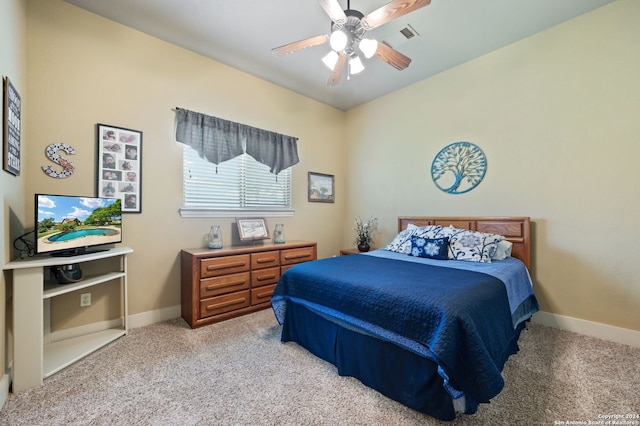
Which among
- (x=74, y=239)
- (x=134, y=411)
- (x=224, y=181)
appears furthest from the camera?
(x=224, y=181)

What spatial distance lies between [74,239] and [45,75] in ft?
4.69

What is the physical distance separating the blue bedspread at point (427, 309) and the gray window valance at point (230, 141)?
1822mm

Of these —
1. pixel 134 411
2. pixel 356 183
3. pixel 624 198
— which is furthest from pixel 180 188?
pixel 624 198

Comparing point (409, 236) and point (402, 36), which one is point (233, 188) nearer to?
point (409, 236)

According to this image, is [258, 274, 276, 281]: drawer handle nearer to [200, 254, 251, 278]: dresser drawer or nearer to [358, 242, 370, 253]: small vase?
[200, 254, 251, 278]: dresser drawer

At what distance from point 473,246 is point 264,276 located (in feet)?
7.53

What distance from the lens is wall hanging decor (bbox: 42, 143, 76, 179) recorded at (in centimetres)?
220

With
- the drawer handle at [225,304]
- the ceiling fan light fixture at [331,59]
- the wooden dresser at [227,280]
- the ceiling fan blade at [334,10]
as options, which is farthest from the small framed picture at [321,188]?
the ceiling fan blade at [334,10]

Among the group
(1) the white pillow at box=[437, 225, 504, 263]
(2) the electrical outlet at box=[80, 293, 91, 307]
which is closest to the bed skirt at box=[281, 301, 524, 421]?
(1) the white pillow at box=[437, 225, 504, 263]

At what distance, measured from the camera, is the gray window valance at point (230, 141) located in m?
2.91

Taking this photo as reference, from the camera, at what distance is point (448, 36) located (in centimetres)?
270

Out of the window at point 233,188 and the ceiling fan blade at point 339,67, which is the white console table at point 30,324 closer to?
the window at point 233,188

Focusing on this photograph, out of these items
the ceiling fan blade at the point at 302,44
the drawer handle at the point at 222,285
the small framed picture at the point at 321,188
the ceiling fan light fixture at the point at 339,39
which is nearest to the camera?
the ceiling fan light fixture at the point at 339,39

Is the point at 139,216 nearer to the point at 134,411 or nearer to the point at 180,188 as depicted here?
the point at 180,188
